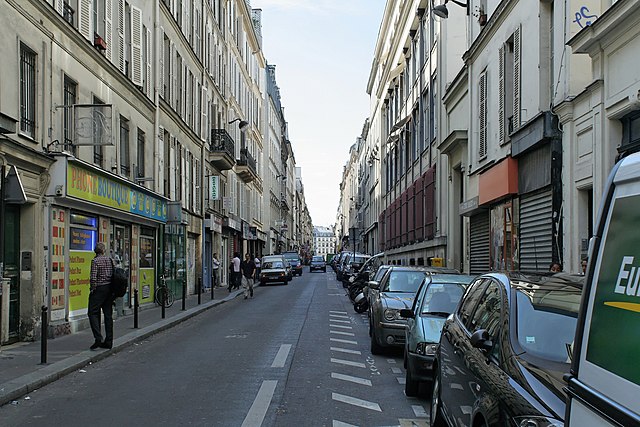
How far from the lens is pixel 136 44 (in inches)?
826

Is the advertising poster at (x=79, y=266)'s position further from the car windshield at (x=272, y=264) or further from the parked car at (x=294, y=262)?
the parked car at (x=294, y=262)

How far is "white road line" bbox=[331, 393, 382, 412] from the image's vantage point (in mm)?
8052

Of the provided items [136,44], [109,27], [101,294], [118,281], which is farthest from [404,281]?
[136,44]

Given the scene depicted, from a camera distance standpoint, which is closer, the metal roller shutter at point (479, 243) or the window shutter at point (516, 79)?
the window shutter at point (516, 79)

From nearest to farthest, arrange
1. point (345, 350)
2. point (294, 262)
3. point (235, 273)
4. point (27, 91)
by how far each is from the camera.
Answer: point (345, 350) → point (27, 91) → point (235, 273) → point (294, 262)

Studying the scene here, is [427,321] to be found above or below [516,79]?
below

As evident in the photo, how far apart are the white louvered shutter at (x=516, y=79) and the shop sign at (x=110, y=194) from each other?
10.2 m

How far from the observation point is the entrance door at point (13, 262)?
518 inches

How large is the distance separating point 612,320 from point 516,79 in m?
15.7

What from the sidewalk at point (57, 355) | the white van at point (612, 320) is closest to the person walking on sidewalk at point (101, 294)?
the sidewalk at point (57, 355)

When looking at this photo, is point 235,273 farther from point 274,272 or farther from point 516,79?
point 516,79

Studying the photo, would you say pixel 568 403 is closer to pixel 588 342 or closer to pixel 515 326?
pixel 588 342

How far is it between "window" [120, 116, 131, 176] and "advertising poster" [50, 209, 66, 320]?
5185 millimetres

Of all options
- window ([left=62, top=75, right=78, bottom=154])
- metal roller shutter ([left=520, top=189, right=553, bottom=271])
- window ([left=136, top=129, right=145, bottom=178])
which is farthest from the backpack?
window ([left=136, top=129, right=145, bottom=178])
